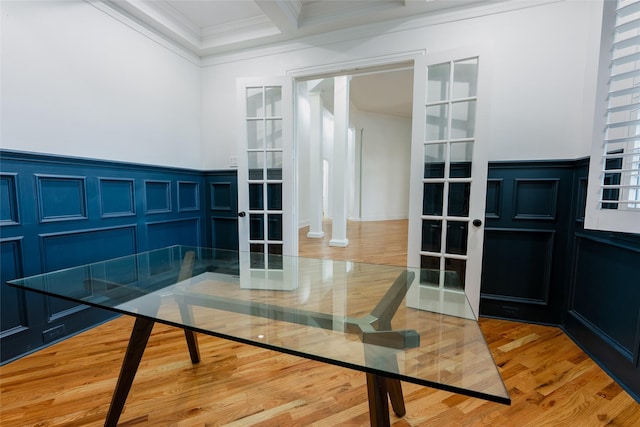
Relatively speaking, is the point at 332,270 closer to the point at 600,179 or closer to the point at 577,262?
the point at 600,179

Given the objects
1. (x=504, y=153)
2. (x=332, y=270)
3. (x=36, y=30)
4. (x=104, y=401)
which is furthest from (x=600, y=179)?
(x=36, y=30)

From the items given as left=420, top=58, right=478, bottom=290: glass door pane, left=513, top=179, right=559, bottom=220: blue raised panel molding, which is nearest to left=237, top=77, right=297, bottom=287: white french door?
left=420, top=58, right=478, bottom=290: glass door pane

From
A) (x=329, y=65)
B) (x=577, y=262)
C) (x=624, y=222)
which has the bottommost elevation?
(x=577, y=262)

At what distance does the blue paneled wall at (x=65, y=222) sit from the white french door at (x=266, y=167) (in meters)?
0.75

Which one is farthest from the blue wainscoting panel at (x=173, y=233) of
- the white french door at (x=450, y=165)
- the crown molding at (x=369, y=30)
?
the white french door at (x=450, y=165)

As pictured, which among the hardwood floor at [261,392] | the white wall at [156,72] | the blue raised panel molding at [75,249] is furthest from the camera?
the blue raised panel molding at [75,249]

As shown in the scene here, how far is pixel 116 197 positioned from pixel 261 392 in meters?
1.93

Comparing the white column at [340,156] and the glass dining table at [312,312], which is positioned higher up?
the white column at [340,156]

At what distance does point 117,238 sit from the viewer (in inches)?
88.6

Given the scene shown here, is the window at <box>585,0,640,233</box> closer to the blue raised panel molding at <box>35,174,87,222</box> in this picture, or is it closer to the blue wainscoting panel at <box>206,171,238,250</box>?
the blue wainscoting panel at <box>206,171,238,250</box>

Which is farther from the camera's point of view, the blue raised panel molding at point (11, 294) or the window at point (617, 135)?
the blue raised panel molding at point (11, 294)

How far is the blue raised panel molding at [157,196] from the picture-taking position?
8.24 feet

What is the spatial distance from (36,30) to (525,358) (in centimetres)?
375

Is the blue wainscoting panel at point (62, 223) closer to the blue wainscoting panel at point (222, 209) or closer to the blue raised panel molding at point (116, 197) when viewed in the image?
A: the blue raised panel molding at point (116, 197)
